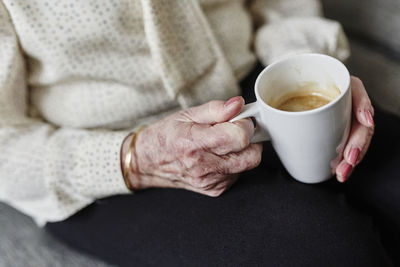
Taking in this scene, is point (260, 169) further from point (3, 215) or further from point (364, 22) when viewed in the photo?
point (3, 215)

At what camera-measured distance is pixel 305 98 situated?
63 centimetres

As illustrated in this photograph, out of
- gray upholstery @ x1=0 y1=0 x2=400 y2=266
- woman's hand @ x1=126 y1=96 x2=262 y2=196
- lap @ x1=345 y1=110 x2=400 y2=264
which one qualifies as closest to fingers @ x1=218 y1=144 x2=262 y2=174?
woman's hand @ x1=126 y1=96 x2=262 y2=196

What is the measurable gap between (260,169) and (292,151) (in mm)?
143

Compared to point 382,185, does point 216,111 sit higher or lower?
higher

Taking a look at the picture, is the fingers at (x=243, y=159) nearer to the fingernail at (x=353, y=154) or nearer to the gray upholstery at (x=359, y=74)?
the fingernail at (x=353, y=154)

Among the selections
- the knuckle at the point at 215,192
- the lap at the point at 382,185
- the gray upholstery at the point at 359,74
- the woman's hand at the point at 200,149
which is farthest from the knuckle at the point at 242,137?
the gray upholstery at the point at 359,74

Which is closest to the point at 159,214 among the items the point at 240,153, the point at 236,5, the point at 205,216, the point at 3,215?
the point at 205,216

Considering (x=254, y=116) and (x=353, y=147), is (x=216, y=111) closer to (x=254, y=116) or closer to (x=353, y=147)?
(x=254, y=116)

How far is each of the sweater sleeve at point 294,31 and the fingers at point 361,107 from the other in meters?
0.22

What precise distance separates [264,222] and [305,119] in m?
0.20

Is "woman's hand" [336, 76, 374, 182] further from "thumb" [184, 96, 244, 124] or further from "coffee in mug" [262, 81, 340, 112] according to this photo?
"thumb" [184, 96, 244, 124]

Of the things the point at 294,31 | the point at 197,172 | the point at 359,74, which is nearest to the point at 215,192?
the point at 197,172

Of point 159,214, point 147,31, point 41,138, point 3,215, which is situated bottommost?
point 3,215

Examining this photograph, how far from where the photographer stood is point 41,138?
0.74 meters
